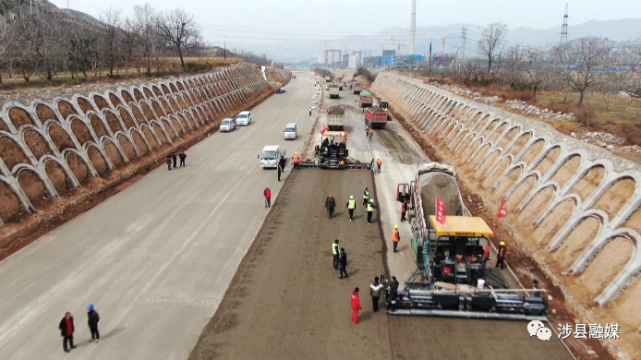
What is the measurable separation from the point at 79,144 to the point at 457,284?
23360 mm

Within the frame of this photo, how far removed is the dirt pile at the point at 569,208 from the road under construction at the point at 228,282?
196cm

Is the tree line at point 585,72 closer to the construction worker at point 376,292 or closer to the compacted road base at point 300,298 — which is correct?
the compacted road base at point 300,298

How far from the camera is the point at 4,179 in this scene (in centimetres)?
1864

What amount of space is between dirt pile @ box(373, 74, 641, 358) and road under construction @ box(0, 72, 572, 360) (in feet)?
6.43

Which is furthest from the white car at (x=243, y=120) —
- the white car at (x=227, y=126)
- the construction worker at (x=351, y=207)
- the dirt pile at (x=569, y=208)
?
the construction worker at (x=351, y=207)

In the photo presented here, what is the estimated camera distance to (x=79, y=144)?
24.5 metres

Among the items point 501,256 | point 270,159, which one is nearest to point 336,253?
point 501,256

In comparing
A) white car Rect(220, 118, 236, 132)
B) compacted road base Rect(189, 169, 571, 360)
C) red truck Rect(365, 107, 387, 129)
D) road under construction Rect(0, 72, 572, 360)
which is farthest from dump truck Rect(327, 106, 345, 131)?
compacted road base Rect(189, 169, 571, 360)

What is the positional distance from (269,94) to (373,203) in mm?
66906

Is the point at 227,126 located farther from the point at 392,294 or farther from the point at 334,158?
the point at 392,294

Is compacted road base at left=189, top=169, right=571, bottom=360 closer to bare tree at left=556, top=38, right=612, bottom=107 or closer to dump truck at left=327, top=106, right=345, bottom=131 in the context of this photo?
dump truck at left=327, top=106, right=345, bottom=131

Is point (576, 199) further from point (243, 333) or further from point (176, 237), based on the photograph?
point (176, 237)

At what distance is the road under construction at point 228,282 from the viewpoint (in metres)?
11.2

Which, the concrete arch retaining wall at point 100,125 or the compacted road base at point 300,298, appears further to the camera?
the concrete arch retaining wall at point 100,125
